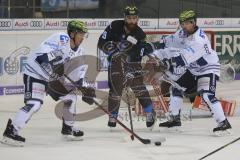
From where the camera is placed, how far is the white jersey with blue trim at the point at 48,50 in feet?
17.4

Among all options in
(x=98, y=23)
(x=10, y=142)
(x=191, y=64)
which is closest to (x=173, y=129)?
(x=191, y=64)

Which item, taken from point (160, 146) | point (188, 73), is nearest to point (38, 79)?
point (160, 146)

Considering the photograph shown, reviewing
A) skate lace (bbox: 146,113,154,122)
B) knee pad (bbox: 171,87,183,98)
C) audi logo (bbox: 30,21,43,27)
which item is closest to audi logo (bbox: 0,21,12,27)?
audi logo (bbox: 30,21,43,27)

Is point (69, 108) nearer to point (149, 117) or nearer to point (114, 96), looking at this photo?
point (114, 96)

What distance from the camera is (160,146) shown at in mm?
5453

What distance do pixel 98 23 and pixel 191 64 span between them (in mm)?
3378

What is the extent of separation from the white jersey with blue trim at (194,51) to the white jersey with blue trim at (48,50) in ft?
3.95

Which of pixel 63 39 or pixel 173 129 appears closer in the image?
pixel 63 39

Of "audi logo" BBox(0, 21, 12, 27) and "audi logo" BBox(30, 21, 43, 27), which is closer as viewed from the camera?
"audi logo" BBox(0, 21, 12, 27)

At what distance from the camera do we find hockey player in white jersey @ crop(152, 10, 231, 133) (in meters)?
5.95

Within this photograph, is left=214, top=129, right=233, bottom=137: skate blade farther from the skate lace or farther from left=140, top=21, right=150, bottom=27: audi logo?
left=140, top=21, right=150, bottom=27: audi logo

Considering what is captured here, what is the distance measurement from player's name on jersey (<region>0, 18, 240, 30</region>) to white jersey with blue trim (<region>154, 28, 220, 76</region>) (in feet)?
9.39

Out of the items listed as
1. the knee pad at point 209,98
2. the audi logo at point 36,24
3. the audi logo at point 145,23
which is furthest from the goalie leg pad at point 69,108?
the audi logo at point 145,23

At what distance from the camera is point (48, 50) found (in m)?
5.26
